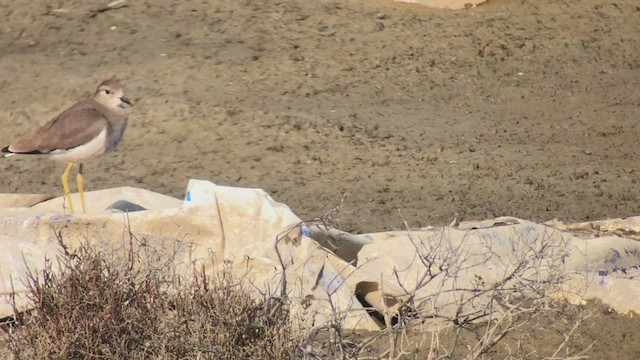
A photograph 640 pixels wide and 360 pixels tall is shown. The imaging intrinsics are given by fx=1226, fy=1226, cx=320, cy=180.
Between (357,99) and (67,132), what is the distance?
311 centimetres

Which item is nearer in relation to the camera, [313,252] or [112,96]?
[313,252]

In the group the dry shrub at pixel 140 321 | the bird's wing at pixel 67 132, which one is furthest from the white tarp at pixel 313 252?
the bird's wing at pixel 67 132

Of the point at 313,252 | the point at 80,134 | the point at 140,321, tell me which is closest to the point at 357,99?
the point at 80,134

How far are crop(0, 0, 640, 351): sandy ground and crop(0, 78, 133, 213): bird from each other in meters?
1.07

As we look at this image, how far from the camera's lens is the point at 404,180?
784cm

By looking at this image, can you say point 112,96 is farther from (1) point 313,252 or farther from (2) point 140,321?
(2) point 140,321

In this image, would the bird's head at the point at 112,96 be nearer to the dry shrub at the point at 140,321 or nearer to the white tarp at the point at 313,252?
the white tarp at the point at 313,252

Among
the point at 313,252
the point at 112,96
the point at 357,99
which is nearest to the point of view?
the point at 313,252

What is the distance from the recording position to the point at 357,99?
912cm

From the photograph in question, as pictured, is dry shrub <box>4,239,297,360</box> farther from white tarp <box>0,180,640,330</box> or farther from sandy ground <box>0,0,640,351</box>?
sandy ground <box>0,0,640,351</box>

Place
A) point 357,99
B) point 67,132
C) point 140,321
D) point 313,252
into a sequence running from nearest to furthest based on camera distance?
point 140,321 → point 313,252 → point 67,132 → point 357,99

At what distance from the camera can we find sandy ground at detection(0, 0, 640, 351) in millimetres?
7738

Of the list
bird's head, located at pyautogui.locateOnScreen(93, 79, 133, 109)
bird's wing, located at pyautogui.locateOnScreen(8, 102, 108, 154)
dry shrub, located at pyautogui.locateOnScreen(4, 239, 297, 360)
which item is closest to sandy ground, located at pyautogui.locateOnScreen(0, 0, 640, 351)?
bird's head, located at pyautogui.locateOnScreen(93, 79, 133, 109)

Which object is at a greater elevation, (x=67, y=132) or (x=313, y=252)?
(x=313, y=252)
